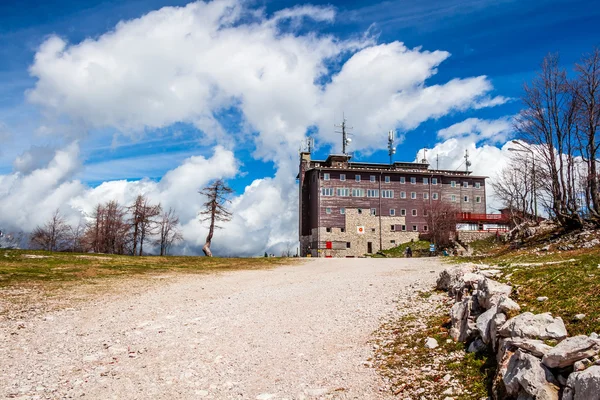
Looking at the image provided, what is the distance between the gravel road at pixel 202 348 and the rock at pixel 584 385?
3272 millimetres

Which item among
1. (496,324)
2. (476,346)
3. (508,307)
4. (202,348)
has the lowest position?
(202,348)

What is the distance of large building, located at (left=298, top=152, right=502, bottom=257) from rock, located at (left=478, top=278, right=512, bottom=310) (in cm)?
5789

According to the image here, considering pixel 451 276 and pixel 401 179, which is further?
pixel 401 179

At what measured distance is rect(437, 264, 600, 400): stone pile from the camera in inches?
208

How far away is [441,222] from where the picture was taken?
6719 cm

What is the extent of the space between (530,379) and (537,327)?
4.63 ft

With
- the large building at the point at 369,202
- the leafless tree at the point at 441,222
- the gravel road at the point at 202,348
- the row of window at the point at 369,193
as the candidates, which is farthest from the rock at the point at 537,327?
the row of window at the point at 369,193

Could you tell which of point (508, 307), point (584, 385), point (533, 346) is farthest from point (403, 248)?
point (584, 385)

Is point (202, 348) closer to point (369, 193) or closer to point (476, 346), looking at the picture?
point (476, 346)

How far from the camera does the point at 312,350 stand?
417 inches

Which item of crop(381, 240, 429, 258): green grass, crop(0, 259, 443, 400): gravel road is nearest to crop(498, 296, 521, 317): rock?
crop(0, 259, 443, 400): gravel road

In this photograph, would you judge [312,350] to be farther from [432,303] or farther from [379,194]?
[379,194]

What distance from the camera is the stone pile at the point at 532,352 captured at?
5.29 meters

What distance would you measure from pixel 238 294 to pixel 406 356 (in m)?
11.6
